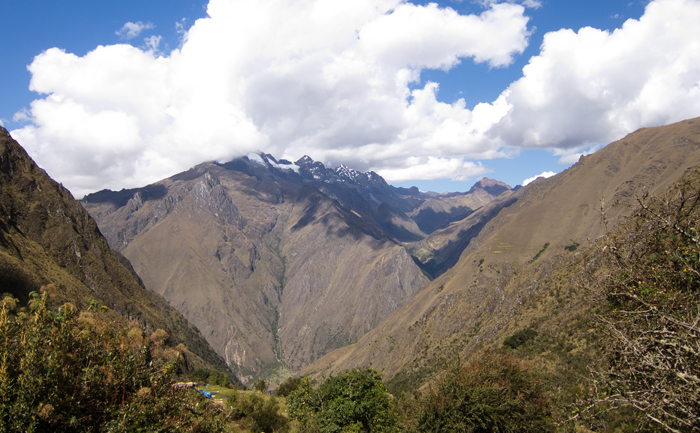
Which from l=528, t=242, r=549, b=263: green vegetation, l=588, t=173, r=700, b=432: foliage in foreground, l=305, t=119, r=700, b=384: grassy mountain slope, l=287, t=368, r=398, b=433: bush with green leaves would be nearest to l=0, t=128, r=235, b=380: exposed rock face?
l=287, t=368, r=398, b=433: bush with green leaves

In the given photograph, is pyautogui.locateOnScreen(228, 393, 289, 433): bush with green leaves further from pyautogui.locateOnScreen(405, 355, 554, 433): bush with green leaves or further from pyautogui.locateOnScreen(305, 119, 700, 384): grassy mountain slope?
pyautogui.locateOnScreen(305, 119, 700, 384): grassy mountain slope

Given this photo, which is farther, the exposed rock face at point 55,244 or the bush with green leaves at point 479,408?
the exposed rock face at point 55,244

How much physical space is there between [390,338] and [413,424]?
458ft

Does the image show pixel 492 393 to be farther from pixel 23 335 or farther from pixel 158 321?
pixel 158 321

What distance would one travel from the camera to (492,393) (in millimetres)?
21016

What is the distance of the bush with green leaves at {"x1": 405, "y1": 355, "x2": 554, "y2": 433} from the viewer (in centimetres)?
1991

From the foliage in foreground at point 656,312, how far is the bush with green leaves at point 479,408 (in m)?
11.7

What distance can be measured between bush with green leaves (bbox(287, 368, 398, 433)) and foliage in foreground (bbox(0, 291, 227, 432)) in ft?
41.7

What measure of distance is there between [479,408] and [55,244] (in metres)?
114

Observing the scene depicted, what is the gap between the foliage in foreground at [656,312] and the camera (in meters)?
7.32

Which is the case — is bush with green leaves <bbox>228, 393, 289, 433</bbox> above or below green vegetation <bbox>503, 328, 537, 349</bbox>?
above

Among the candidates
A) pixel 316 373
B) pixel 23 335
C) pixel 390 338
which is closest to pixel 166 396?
pixel 23 335

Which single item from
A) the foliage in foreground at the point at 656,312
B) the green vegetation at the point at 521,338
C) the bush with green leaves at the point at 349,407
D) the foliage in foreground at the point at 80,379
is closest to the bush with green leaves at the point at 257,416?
the bush with green leaves at the point at 349,407

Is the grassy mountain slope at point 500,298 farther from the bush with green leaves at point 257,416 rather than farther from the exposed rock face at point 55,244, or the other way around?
the exposed rock face at point 55,244
